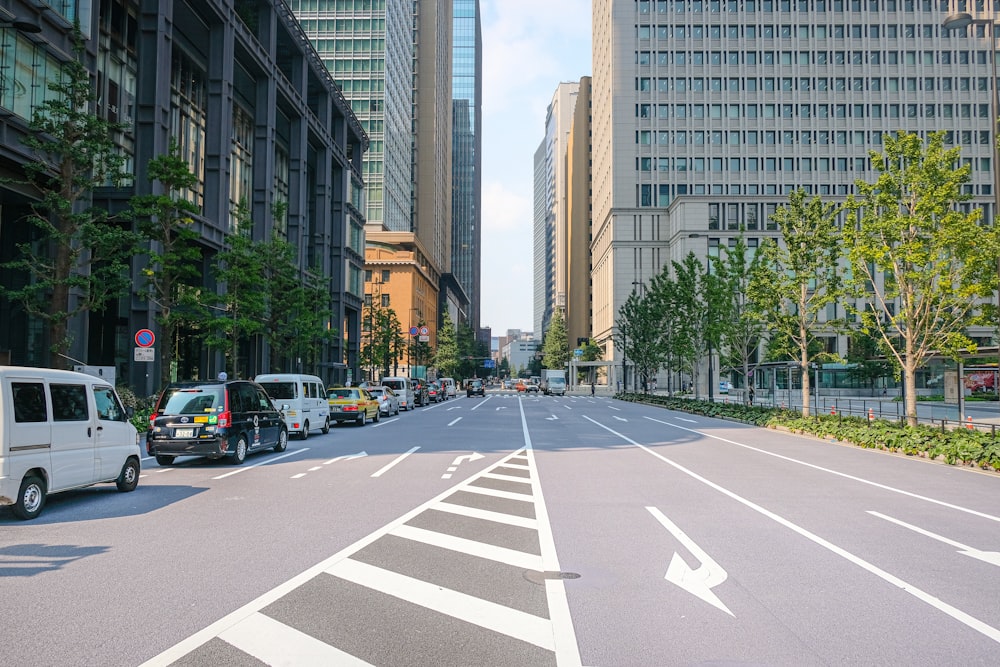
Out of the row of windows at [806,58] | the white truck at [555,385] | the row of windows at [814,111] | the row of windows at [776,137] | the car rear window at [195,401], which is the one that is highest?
the row of windows at [806,58]

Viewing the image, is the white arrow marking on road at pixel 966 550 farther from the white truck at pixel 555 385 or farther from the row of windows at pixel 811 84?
the row of windows at pixel 811 84

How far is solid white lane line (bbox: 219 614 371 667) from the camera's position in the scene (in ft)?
14.9

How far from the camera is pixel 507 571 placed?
22.3 feet

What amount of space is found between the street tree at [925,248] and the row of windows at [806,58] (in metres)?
78.6

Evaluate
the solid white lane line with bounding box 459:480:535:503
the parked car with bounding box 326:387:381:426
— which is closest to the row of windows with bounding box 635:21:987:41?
the parked car with bounding box 326:387:381:426

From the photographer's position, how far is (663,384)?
313ft

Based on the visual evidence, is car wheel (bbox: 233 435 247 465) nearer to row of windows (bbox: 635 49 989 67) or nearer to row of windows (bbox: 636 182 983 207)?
row of windows (bbox: 636 182 983 207)

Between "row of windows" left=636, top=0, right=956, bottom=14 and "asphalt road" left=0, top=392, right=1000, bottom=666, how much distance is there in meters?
93.7

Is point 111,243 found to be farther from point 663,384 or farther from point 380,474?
point 663,384

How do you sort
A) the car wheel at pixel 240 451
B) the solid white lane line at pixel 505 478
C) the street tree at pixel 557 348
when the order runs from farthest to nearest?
1. the street tree at pixel 557 348
2. the car wheel at pixel 240 451
3. the solid white lane line at pixel 505 478

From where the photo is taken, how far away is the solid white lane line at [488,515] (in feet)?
30.1

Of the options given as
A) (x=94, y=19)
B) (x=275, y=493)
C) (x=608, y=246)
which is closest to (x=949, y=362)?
(x=275, y=493)

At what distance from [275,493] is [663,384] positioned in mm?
87598

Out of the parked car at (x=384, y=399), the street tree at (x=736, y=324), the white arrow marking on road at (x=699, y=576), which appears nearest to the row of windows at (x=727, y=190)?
the street tree at (x=736, y=324)
